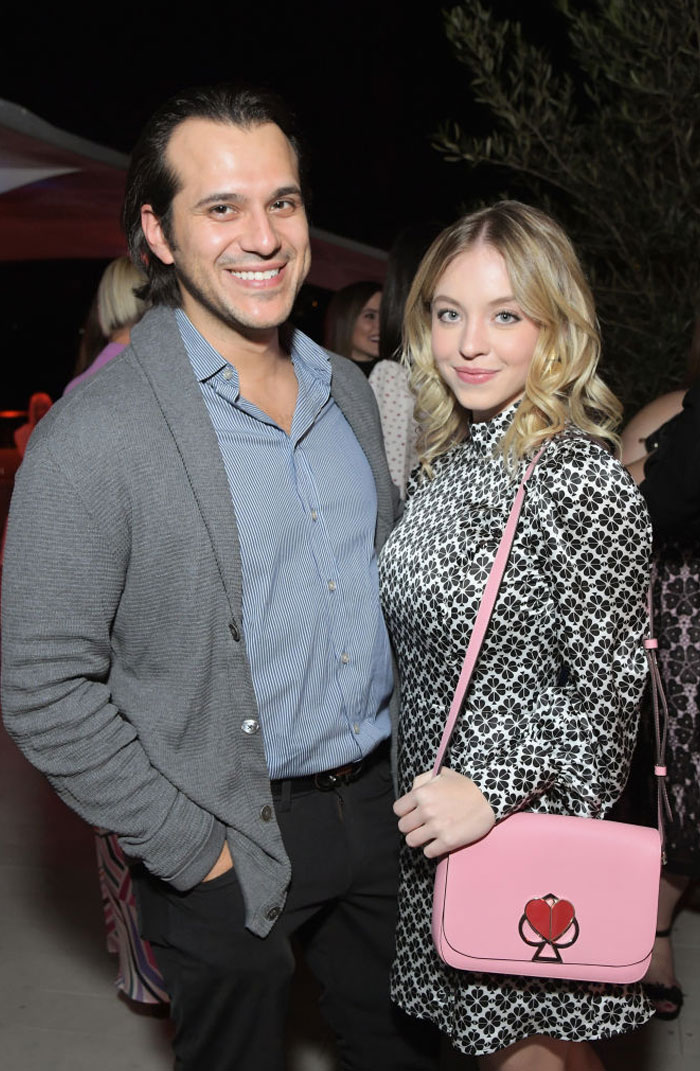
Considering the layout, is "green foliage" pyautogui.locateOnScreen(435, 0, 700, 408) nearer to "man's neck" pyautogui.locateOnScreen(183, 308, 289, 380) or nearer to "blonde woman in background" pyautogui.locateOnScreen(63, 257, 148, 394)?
"blonde woman in background" pyautogui.locateOnScreen(63, 257, 148, 394)

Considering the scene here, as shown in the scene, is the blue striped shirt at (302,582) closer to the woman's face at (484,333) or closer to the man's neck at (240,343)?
A: the man's neck at (240,343)

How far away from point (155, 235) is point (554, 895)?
1343 millimetres

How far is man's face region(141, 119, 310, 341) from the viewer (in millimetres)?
1830

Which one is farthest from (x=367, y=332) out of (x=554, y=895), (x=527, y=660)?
(x=554, y=895)

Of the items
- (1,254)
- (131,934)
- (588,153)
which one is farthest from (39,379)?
(131,934)

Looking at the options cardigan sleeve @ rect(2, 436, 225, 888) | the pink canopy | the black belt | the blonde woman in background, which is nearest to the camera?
cardigan sleeve @ rect(2, 436, 225, 888)

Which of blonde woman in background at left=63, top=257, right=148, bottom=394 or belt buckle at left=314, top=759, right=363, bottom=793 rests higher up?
blonde woman in background at left=63, top=257, right=148, bottom=394

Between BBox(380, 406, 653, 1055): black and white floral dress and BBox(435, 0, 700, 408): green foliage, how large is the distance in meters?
2.84

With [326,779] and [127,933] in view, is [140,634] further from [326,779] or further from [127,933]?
[127,933]

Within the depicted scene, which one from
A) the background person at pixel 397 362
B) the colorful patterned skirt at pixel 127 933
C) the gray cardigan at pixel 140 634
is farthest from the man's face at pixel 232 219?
the colorful patterned skirt at pixel 127 933

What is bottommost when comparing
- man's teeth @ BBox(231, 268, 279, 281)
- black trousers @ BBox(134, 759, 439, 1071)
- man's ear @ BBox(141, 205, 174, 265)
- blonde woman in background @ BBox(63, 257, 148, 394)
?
black trousers @ BBox(134, 759, 439, 1071)

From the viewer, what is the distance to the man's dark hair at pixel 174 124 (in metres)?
1.86

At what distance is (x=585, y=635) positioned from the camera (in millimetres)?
1699

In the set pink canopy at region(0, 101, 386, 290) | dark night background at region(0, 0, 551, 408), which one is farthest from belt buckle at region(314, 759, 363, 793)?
dark night background at region(0, 0, 551, 408)
